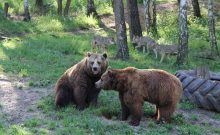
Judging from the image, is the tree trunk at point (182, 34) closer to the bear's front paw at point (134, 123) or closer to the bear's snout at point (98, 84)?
the bear's snout at point (98, 84)

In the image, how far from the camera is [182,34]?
1540 cm

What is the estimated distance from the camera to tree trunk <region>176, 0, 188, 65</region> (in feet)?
49.5

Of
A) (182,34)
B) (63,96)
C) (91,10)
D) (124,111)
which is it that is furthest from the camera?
(91,10)

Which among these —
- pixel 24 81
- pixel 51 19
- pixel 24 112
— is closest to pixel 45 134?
pixel 24 112

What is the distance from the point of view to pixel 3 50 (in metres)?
16.7

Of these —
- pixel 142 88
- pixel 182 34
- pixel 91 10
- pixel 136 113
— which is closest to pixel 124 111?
pixel 136 113

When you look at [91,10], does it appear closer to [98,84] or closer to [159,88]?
[98,84]

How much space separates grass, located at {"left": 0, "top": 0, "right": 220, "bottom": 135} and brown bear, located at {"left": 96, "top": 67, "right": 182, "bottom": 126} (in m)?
0.31

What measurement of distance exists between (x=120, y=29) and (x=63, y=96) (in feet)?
20.0

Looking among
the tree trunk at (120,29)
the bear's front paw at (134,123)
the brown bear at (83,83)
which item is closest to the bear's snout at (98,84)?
the brown bear at (83,83)

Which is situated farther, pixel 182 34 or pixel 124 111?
pixel 182 34

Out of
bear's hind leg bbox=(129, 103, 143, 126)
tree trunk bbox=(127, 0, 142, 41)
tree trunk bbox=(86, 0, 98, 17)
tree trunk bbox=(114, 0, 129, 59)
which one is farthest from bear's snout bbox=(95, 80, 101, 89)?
tree trunk bbox=(86, 0, 98, 17)

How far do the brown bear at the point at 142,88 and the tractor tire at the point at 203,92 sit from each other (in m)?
1.92

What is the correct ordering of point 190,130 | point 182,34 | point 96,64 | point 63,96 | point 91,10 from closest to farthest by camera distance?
point 190,130
point 96,64
point 63,96
point 182,34
point 91,10
